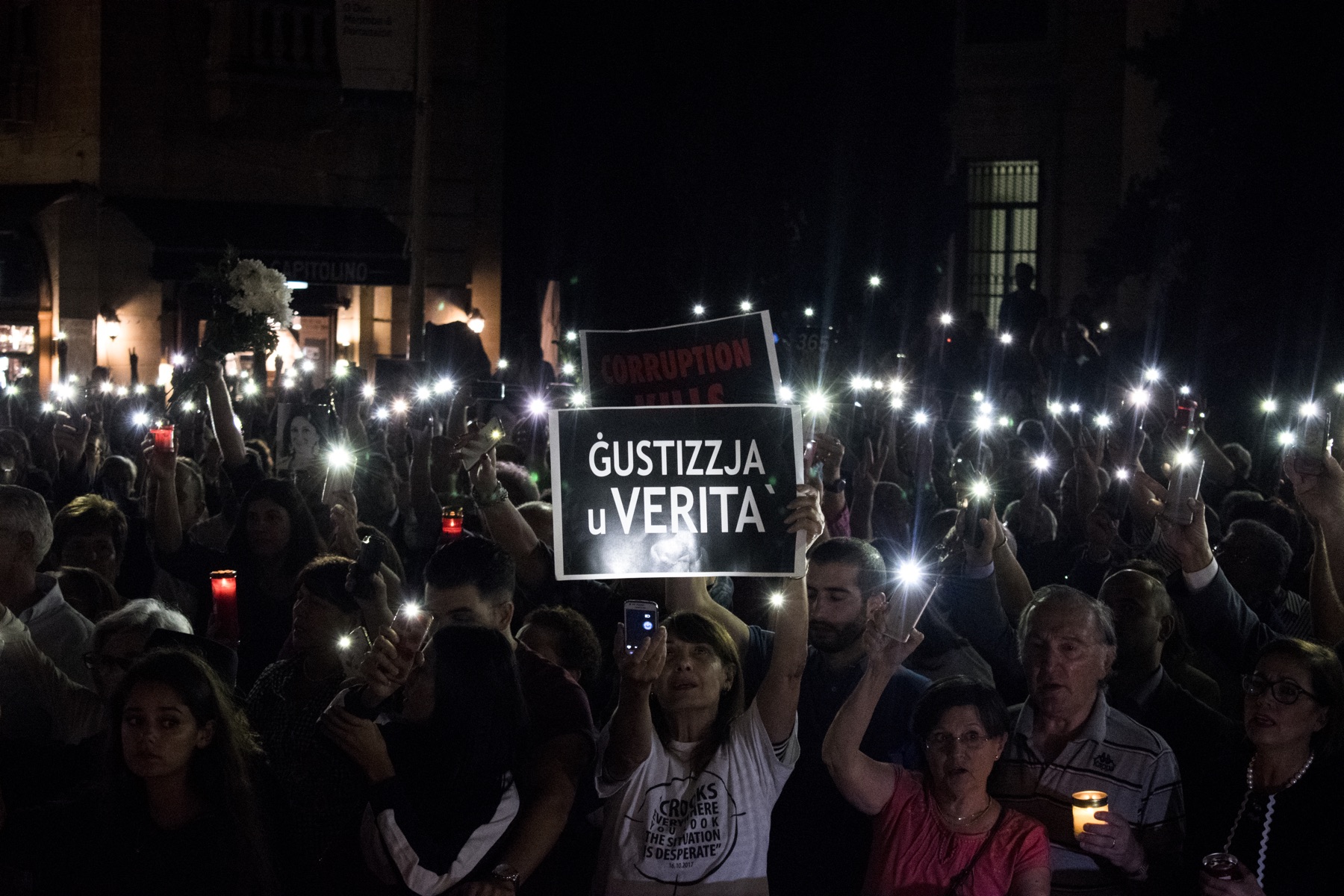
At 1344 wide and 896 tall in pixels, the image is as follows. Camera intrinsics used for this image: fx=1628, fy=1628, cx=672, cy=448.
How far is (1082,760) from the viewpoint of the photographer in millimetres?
4570

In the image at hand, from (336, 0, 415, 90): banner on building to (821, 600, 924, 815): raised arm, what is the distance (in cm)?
1189

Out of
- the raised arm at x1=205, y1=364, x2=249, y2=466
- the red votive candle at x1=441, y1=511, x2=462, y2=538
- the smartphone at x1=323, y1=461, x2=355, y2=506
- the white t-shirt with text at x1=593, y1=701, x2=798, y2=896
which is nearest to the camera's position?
the white t-shirt with text at x1=593, y1=701, x2=798, y2=896

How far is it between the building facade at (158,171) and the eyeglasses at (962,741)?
2050 cm

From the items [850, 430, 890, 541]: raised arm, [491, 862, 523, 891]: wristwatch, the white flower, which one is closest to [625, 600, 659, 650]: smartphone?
[491, 862, 523, 891]: wristwatch

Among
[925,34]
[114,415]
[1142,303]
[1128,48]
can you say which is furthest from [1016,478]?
[925,34]

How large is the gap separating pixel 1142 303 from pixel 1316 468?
1686 centimetres

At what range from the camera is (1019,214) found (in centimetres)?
2920

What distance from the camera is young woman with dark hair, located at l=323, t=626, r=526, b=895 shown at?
407 cm

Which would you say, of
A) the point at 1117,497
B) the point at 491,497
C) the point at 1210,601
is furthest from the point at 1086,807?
the point at 1117,497

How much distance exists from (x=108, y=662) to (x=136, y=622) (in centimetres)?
15

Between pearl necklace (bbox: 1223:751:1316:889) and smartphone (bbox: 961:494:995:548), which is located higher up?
smartphone (bbox: 961:494:995:548)

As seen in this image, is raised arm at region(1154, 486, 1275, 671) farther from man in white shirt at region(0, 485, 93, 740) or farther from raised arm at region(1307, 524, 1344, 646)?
man in white shirt at region(0, 485, 93, 740)

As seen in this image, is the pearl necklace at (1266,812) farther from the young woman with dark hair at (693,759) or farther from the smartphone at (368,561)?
the smartphone at (368,561)

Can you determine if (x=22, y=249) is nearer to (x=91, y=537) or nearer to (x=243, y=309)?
(x=243, y=309)
